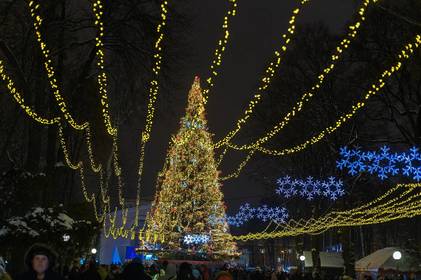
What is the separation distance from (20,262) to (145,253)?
17425 millimetres

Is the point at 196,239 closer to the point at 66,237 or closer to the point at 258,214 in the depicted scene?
the point at 258,214

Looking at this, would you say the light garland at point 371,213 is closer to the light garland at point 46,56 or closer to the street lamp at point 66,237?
the street lamp at point 66,237

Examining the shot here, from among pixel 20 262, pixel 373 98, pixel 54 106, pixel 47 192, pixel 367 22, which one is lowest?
pixel 20 262

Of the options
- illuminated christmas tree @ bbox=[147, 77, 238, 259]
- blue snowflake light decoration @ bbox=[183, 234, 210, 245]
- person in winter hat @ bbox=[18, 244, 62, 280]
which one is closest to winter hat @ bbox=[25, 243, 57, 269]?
person in winter hat @ bbox=[18, 244, 62, 280]

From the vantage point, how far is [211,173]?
31.3 metres

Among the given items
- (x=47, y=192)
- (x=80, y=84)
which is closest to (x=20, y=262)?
(x=47, y=192)

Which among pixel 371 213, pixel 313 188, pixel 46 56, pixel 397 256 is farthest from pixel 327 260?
pixel 46 56

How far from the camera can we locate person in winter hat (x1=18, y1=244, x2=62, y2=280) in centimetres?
420

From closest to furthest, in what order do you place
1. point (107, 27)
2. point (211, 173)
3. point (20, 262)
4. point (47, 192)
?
point (20, 262) → point (47, 192) → point (107, 27) → point (211, 173)

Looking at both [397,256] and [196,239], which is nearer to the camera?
[397,256]

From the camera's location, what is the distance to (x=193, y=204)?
102 ft

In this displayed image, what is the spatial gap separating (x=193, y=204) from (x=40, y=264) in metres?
27.1

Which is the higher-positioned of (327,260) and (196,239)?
(196,239)

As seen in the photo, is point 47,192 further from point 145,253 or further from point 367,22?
point 145,253
